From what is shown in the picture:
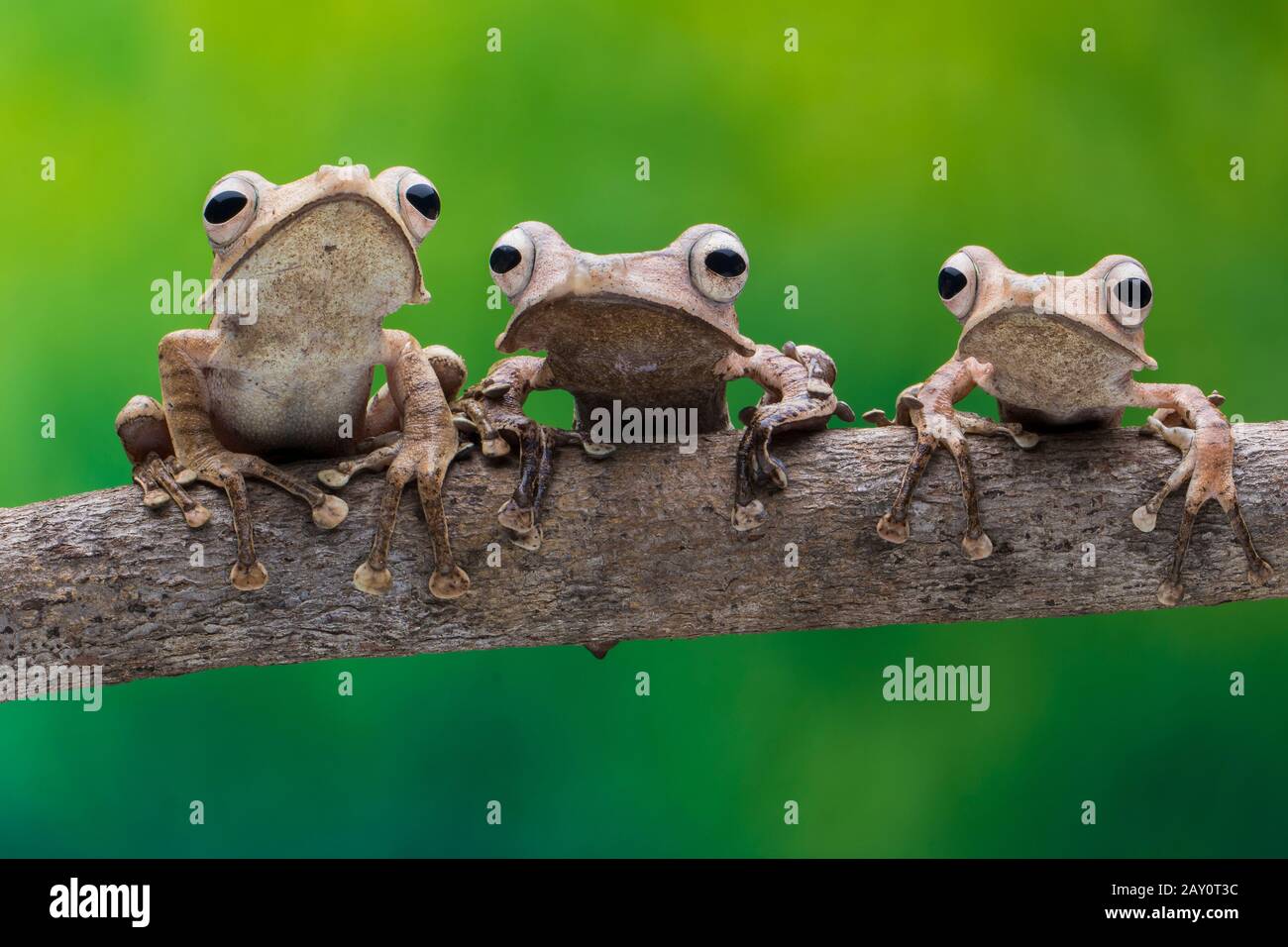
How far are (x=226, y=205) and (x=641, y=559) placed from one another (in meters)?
1.39

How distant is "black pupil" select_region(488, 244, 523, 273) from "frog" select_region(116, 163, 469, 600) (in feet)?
0.65

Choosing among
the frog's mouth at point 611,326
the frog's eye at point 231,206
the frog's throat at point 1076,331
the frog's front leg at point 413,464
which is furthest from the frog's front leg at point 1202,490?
the frog's eye at point 231,206

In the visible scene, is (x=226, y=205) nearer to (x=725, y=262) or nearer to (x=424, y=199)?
(x=424, y=199)

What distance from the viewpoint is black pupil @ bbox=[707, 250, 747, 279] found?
11.2 feet

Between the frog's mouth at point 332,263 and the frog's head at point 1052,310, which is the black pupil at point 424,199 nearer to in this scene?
the frog's mouth at point 332,263

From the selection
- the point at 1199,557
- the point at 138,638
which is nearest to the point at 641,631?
the point at 138,638

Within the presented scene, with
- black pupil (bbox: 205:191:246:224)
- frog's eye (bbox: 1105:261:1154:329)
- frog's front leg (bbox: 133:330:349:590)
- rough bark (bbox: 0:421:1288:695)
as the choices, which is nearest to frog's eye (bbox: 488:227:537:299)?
rough bark (bbox: 0:421:1288:695)

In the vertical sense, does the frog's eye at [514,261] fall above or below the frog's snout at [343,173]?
below

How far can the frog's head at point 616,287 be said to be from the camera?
3.33 m

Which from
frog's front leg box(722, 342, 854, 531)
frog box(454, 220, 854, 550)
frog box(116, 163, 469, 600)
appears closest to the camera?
frog box(116, 163, 469, 600)

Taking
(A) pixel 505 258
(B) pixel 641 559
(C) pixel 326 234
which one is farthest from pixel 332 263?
(B) pixel 641 559

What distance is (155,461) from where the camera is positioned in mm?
3703

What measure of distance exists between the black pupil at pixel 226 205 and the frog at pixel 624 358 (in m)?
0.64

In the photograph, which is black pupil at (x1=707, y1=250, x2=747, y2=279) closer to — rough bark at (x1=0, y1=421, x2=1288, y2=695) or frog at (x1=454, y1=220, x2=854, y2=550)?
frog at (x1=454, y1=220, x2=854, y2=550)
